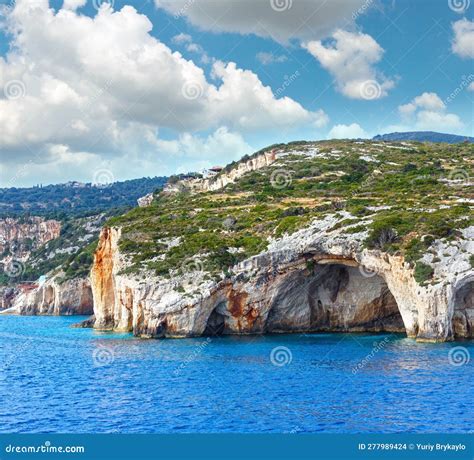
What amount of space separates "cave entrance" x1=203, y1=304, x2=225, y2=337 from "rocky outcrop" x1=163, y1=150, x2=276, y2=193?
60.3 m

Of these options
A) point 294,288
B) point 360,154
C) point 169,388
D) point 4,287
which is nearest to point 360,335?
point 294,288

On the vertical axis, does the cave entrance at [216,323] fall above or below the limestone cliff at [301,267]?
below

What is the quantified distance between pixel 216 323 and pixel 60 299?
180 ft

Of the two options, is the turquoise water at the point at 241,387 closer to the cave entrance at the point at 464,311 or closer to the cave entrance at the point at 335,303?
the cave entrance at the point at 464,311

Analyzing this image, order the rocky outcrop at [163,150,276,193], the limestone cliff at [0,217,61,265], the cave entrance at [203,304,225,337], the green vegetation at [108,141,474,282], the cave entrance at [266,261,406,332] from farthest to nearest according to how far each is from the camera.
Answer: the limestone cliff at [0,217,61,265] < the rocky outcrop at [163,150,276,193] < the cave entrance at [203,304,225,337] < the cave entrance at [266,261,406,332] < the green vegetation at [108,141,474,282]

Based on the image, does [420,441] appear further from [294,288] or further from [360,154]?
[360,154]

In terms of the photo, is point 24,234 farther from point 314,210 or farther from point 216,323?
point 216,323

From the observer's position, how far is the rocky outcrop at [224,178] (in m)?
115

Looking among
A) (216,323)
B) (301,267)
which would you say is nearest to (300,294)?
(301,267)

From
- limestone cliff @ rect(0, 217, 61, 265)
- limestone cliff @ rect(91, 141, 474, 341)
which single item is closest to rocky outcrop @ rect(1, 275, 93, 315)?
limestone cliff @ rect(91, 141, 474, 341)

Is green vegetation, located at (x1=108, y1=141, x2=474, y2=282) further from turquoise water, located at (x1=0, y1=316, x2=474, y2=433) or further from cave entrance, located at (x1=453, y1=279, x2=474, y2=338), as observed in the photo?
turquoise water, located at (x1=0, y1=316, x2=474, y2=433)

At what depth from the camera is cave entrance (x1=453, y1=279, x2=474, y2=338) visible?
43969mm

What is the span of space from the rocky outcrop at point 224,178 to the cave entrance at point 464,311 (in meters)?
68.5

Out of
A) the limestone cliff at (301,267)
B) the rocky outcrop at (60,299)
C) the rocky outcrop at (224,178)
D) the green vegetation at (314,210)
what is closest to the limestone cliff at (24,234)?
the rocky outcrop at (224,178)
